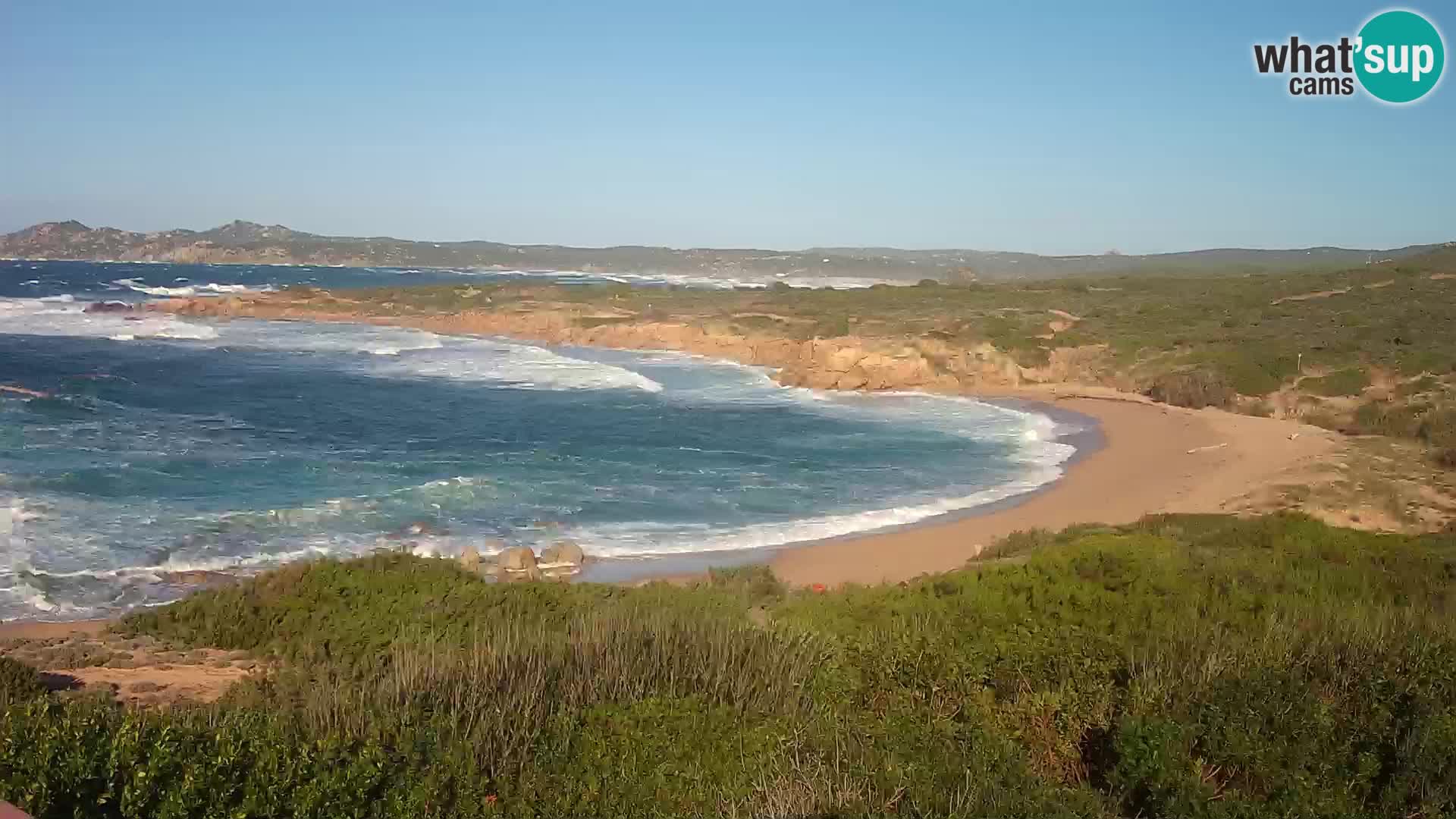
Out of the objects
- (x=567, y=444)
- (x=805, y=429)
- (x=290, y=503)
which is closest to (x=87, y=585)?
(x=290, y=503)

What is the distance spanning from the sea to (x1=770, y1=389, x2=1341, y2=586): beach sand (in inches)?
39.4

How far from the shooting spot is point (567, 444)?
28922 millimetres

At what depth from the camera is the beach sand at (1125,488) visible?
1778 centimetres

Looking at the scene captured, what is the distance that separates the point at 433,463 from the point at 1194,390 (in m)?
26.2

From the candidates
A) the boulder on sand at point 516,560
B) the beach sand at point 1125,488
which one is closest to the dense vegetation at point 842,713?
the boulder on sand at point 516,560

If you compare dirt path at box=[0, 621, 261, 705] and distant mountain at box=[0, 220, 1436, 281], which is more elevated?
distant mountain at box=[0, 220, 1436, 281]

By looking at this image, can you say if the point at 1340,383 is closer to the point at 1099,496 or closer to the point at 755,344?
the point at 1099,496

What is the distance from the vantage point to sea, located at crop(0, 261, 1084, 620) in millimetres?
17984

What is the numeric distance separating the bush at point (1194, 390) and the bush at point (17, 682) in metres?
34.7

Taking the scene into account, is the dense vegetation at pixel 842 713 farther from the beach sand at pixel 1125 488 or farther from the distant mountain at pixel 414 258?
the distant mountain at pixel 414 258

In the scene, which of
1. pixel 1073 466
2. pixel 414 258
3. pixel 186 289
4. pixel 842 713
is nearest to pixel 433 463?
pixel 1073 466

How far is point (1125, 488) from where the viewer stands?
923 inches

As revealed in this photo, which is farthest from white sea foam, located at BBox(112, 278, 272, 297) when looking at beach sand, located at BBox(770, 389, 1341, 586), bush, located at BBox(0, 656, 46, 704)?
bush, located at BBox(0, 656, 46, 704)

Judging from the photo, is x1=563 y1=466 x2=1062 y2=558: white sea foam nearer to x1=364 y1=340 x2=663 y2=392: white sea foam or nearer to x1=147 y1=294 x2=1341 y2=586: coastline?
x1=147 y1=294 x2=1341 y2=586: coastline
